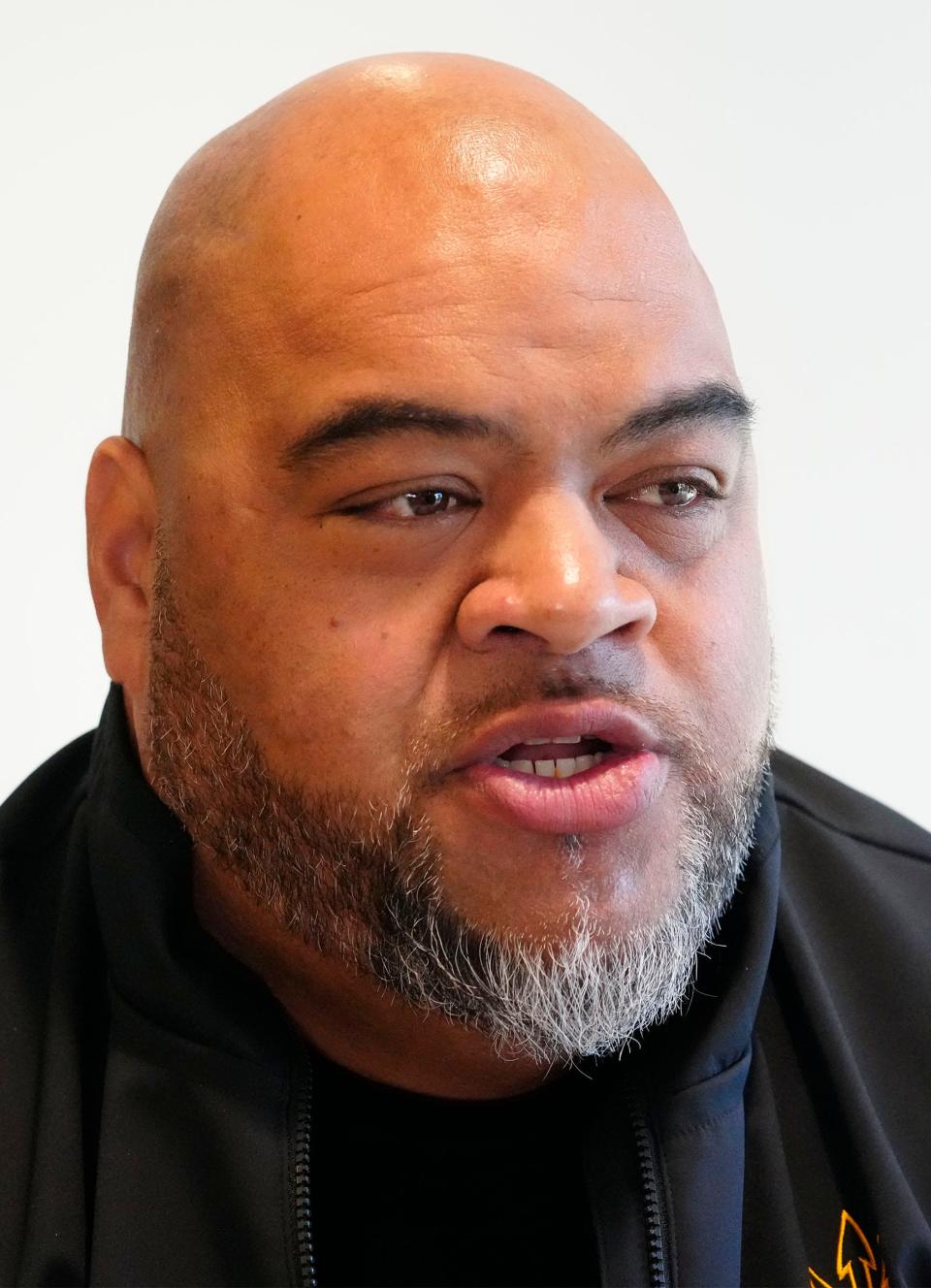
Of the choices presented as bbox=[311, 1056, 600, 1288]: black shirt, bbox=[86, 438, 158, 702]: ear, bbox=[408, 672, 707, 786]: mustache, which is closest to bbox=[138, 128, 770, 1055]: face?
bbox=[408, 672, 707, 786]: mustache

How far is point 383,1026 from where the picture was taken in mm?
1176

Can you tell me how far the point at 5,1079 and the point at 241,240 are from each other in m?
0.63

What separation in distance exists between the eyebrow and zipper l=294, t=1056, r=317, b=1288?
0.44 meters

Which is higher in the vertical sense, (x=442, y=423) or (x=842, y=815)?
(x=442, y=423)

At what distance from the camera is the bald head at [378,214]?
105 cm

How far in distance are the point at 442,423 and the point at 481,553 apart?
0.09m

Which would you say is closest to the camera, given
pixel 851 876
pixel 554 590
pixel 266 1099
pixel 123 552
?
pixel 554 590

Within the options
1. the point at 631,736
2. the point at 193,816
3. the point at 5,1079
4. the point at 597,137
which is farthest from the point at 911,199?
the point at 5,1079

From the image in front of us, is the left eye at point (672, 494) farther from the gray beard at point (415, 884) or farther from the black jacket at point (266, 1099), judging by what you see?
the black jacket at point (266, 1099)

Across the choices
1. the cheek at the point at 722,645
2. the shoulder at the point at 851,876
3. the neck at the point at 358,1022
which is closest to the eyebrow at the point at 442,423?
the cheek at the point at 722,645

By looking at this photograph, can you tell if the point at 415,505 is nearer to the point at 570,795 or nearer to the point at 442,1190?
the point at 570,795

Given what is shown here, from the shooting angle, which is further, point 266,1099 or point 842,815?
→ point 842,815

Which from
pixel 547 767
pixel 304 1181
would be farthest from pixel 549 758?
pixel 304 1181

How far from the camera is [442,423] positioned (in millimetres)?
1018
